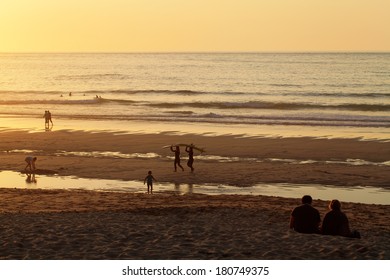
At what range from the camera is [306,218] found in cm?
1348

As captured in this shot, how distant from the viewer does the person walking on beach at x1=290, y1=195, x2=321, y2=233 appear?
43.7ft

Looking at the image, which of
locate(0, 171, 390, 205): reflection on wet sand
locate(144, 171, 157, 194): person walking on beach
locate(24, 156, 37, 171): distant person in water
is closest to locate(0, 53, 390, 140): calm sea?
locate(0, 171, 390, 205): reflection on wet sand

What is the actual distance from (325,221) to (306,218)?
0.39 metres

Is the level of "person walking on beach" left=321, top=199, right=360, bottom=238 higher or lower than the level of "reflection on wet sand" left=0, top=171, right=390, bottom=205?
lower

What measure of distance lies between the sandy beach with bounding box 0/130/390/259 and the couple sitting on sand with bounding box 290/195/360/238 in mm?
278

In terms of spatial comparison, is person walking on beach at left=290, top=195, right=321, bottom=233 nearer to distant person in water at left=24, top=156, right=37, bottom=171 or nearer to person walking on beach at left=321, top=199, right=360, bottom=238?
person walking on beach at left=321, top=199, right=360, bottom=238

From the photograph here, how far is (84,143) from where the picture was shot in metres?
33.2

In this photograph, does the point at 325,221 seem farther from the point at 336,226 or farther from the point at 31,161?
the point at 31,161

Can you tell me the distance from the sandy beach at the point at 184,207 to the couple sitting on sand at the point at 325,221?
28 cm

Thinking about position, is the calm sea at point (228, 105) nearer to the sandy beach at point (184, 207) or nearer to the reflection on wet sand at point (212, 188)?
the sandy beach at point (184, 207)

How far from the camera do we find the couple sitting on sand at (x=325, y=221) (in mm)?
13234

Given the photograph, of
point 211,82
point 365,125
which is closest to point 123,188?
point 365,125

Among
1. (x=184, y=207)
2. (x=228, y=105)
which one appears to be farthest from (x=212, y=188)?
(x=228, y=105)
